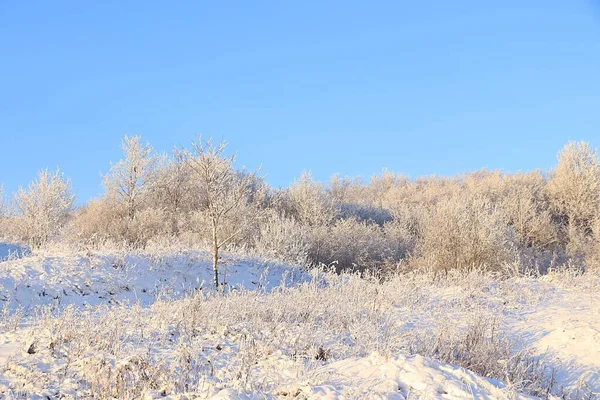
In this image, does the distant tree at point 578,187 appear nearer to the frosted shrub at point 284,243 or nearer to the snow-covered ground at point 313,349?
the frosted shrub at point 284,243

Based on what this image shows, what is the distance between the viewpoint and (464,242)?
18672mm

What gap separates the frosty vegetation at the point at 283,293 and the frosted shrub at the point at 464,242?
0.06 m

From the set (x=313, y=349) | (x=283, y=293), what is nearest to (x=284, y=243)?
(x=283, y=293)

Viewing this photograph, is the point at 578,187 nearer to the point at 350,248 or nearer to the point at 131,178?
the point at 350,248

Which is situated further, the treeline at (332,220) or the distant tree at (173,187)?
the distant tree at (173,187)

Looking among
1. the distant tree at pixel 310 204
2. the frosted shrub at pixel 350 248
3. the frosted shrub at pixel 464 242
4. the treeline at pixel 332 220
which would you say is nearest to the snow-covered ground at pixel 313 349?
the frosted shrub at pixel 464 242

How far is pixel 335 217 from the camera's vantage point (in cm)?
2995

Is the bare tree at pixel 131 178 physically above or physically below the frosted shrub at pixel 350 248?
above

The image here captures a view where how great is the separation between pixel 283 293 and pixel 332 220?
68.2 ft

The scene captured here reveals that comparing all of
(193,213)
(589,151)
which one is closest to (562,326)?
(193,213)

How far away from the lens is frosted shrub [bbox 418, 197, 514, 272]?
18.3 meters

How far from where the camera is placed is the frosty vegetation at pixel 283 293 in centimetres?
473

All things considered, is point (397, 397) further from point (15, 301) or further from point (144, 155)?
point (144, 155)

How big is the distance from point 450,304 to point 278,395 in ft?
23.1
